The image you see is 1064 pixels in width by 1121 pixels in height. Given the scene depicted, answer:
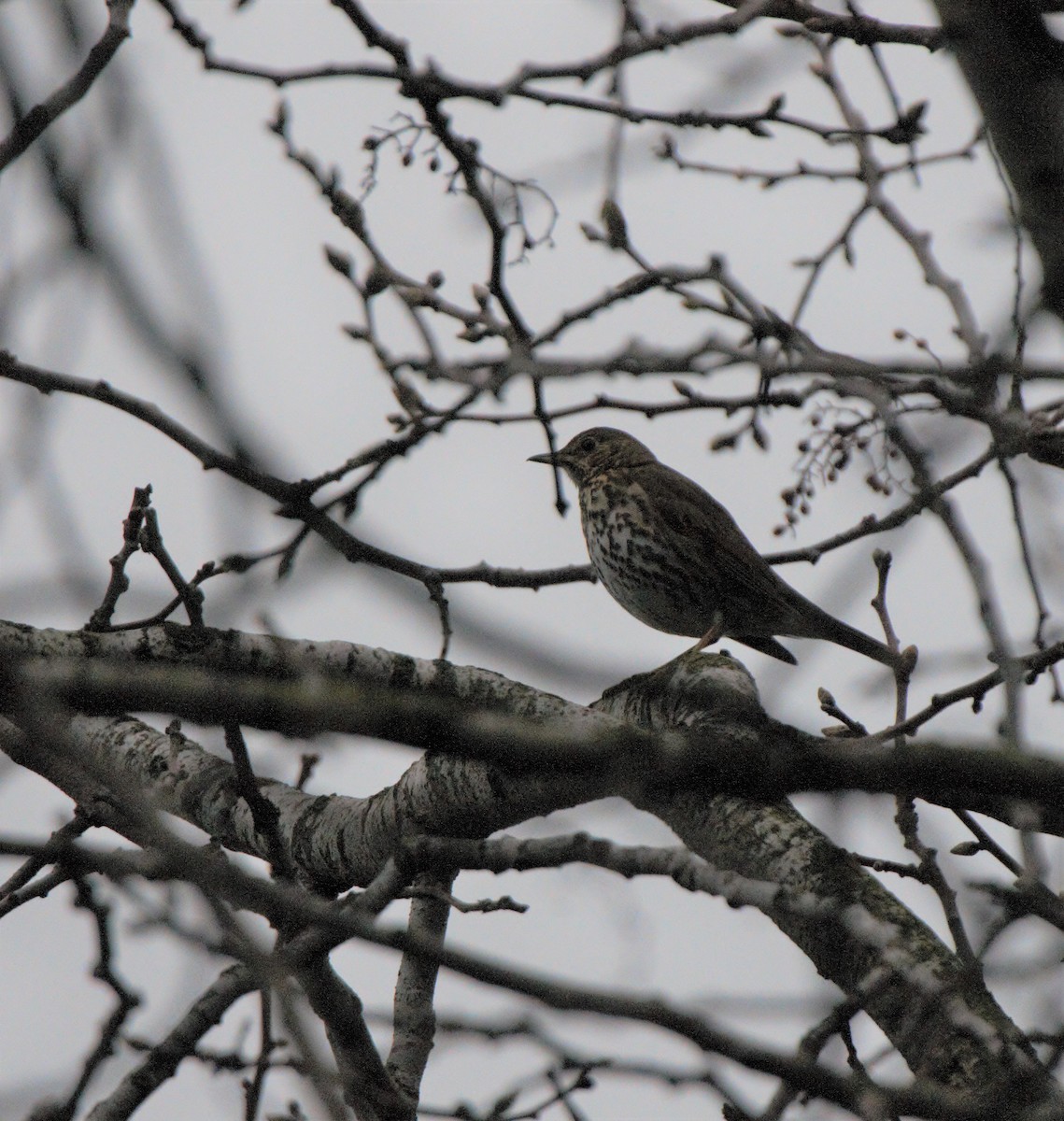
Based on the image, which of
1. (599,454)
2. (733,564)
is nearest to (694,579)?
(733,564)

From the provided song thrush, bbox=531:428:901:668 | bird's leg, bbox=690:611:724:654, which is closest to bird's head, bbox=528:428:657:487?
song thrush, bbox=531:428:901:668

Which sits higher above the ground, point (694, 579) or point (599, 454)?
point (599, 454)

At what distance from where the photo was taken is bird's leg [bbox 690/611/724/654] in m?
7.35

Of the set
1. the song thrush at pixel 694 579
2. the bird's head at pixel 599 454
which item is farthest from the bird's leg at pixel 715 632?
the bird's head at pixel 599 454

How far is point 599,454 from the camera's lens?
8.80 meters

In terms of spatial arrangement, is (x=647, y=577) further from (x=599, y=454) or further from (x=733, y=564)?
(x=599, y=454)

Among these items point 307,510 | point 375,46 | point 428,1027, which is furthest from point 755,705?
point 375,46

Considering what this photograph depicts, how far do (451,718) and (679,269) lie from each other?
6.96 ft

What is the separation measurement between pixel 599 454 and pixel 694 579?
1468 mm

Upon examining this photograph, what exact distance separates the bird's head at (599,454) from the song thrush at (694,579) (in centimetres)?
60

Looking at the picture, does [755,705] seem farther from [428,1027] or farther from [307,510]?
[307,510]

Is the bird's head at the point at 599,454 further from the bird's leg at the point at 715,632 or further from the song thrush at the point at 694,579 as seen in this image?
the bird's leg at the point at 715,632

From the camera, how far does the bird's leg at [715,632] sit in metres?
7.35

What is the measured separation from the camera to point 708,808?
13.5ft
